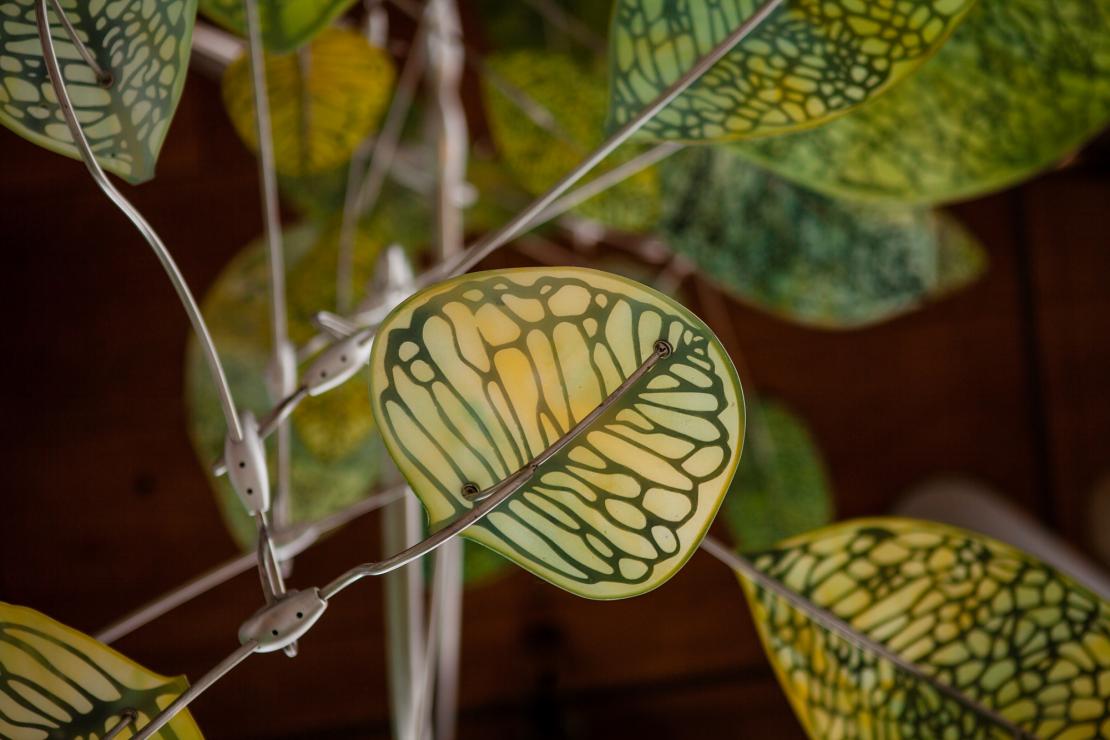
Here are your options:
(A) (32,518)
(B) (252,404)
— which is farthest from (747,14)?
(A) (32,518)

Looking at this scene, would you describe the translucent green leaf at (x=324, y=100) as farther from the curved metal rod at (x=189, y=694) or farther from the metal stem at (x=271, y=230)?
the curved metal rod at (x=189, y=694)

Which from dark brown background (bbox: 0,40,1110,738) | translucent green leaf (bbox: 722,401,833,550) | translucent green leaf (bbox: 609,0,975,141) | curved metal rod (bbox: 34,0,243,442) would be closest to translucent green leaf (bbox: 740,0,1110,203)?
translucent green leaf (bbox: 609,0,975,141)

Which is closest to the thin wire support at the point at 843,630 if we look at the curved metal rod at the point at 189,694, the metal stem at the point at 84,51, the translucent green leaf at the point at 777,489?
the curved metal rod at the point at 189,694

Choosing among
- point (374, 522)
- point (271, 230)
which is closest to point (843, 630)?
point (271, 230)

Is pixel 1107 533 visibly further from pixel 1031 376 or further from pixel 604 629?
pixel 604 629

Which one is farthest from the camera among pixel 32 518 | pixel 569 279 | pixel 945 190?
pixel 32 518

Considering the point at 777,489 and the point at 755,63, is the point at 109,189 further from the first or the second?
the point at 777,489
